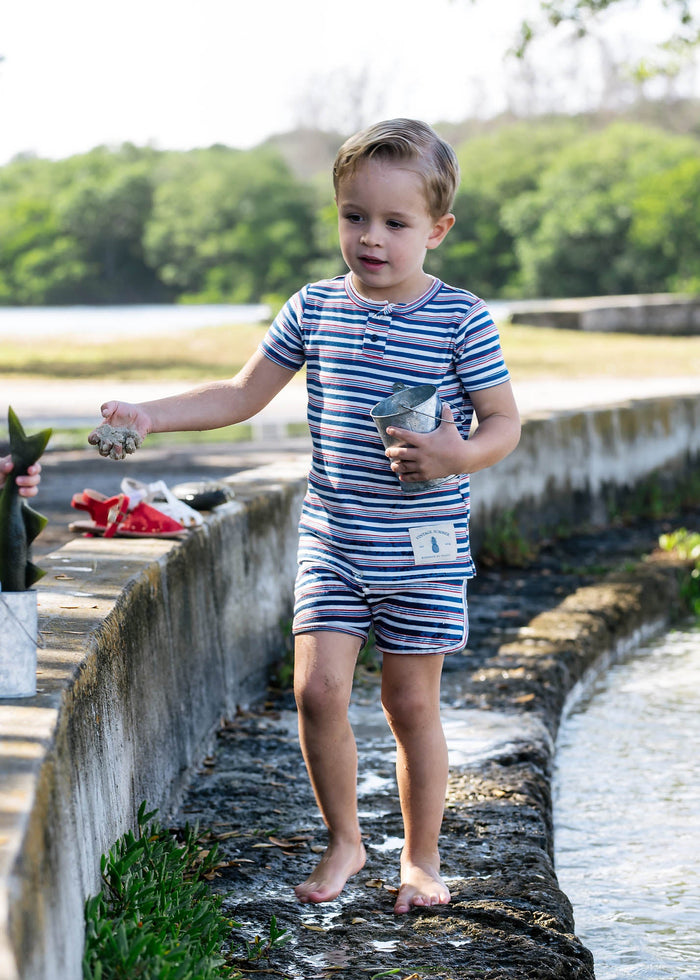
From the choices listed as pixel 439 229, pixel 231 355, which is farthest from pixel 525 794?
pixel 231 355

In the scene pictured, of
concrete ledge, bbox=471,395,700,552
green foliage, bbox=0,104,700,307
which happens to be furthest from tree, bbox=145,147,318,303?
concrete ledge, bbox=471,395,700,552

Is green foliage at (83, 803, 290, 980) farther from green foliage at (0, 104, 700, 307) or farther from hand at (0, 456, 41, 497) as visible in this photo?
green foliage at (0, 104, 700, 307)

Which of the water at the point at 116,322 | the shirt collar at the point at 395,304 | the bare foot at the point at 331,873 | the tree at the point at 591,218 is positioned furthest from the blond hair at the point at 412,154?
the tree at the point at 591,218

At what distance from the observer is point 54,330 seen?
27.4m

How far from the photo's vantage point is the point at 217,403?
308cm

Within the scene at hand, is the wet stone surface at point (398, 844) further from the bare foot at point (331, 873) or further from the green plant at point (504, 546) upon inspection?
the green plant at point (504, 546)

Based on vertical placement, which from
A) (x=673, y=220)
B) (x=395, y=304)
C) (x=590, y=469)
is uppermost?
(x=673, y=220)

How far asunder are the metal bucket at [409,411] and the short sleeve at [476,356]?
190mm

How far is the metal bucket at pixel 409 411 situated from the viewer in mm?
2701

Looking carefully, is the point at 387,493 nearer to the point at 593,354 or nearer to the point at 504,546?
the point at 504,546

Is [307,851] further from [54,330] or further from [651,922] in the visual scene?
[54,330]

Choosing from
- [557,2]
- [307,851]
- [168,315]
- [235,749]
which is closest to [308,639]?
[307,851]

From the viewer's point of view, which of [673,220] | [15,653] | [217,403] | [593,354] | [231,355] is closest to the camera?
[15,653]

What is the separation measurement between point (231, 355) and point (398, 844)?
16559 millimetres
